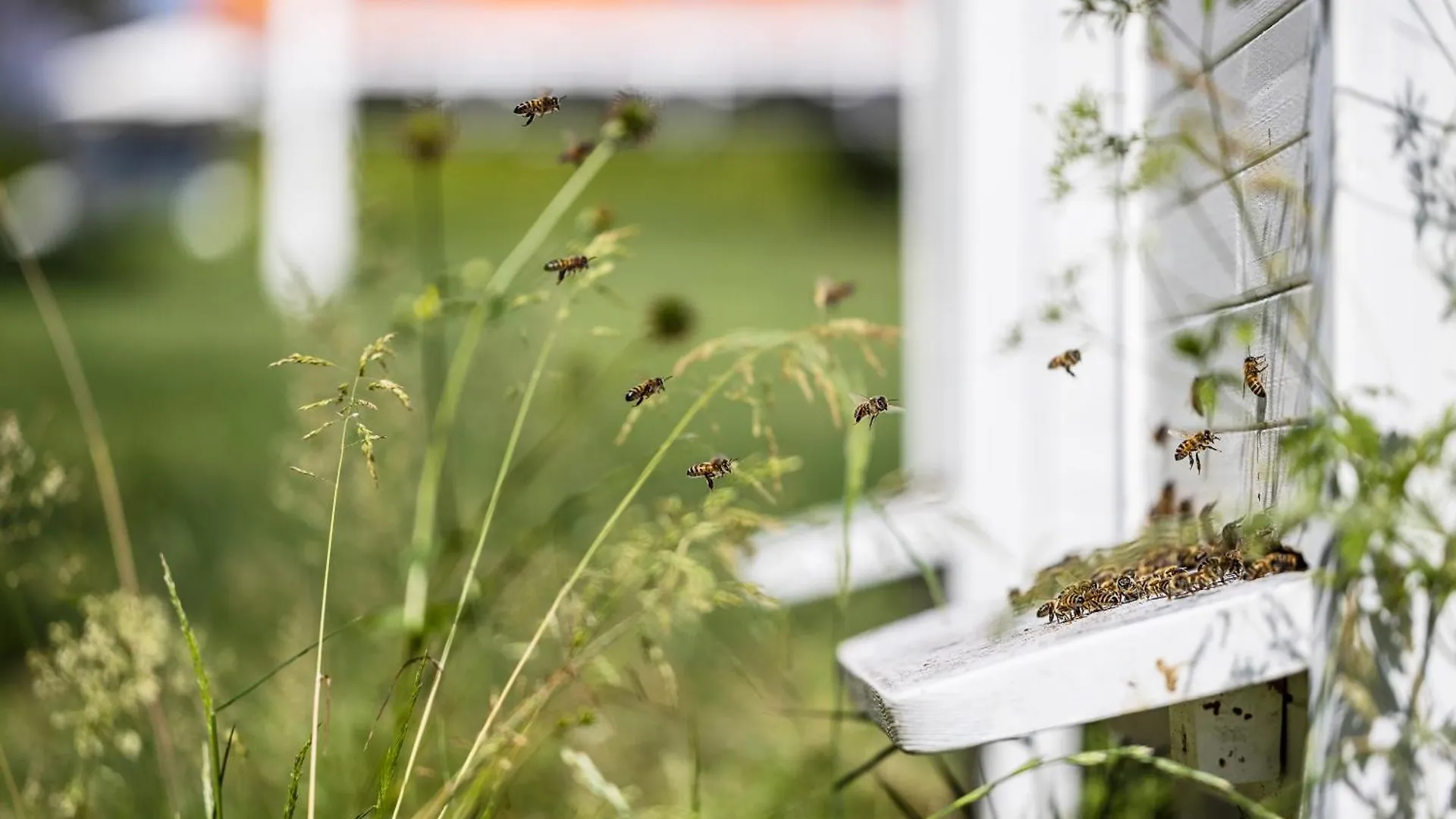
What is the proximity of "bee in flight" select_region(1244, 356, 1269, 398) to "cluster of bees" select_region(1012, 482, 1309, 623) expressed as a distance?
3.8 inches

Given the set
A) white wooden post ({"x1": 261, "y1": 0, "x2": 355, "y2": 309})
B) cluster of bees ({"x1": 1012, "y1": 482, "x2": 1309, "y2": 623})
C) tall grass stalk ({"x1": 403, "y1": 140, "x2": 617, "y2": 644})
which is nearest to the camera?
cluster of bees ({"x1": 1012, "y1": 482, "x2": 1309, "y2": 623})

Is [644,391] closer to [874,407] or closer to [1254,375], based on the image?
[874,407]

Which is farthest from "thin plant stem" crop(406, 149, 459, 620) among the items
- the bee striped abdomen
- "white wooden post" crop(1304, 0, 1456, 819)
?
"white wooden post" crop(1304, 0, 1456, 819)

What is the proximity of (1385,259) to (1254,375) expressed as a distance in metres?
0.11

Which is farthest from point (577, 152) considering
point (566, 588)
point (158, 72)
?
point (158, 72)

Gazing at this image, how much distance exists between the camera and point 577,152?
1378 millimetres

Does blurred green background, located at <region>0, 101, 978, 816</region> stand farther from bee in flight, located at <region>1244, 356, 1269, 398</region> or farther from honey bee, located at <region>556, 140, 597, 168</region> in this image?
bee in flight, located at <region>1244, 356, 1269, 398</region>

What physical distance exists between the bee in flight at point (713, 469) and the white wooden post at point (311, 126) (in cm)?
377

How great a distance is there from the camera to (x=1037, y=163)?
180 centimetres

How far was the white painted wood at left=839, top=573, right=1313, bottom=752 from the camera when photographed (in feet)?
3.12

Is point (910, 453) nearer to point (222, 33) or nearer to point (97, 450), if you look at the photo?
point (97, 450)

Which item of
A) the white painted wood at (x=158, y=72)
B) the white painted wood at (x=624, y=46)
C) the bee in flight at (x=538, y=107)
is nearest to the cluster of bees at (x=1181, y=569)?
the bee in flight at (x=538, y=107)

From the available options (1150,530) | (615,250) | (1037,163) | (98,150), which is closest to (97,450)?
(615,250)

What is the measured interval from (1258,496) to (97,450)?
3.64 feet
